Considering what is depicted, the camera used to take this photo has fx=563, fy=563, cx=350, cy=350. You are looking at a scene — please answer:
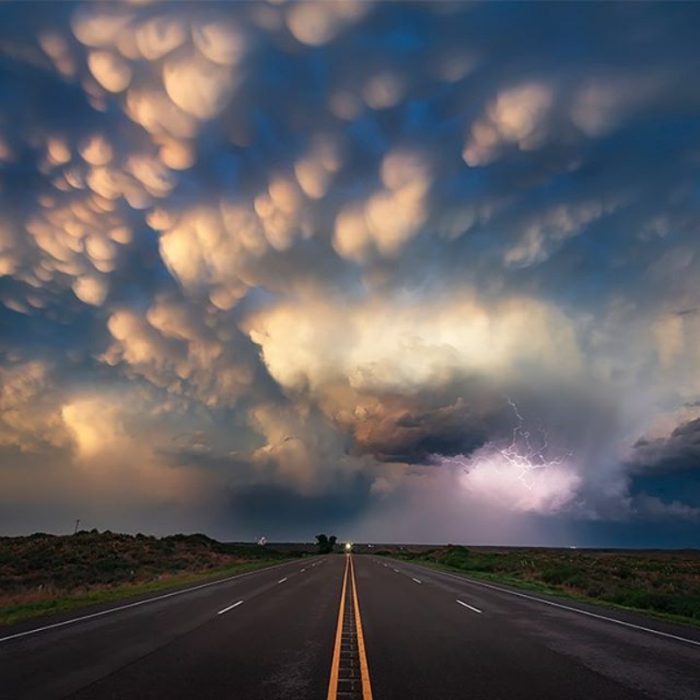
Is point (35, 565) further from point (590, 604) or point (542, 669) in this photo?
point (542, 669)

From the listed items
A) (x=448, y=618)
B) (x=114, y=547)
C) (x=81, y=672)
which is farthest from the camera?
(x=114, y=547)

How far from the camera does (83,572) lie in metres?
37.0

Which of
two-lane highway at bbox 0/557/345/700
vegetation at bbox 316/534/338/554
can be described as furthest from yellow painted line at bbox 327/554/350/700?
vegetation at bbox 316/534/338/554

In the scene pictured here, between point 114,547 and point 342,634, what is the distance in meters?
51.3

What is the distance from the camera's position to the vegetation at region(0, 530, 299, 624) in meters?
19.7

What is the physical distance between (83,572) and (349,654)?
33987 millimetres

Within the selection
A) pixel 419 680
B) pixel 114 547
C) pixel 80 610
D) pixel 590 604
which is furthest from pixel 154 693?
pixel 114 547

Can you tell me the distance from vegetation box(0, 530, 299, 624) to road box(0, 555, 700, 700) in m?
4.67

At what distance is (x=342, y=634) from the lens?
11.6m

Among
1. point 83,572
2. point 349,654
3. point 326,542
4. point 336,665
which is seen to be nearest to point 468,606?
point 349,654

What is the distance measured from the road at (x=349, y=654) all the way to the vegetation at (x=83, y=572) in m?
4.67

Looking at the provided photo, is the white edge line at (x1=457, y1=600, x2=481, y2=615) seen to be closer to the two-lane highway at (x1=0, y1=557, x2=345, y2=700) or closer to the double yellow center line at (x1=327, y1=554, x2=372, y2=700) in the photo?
the double yellow center line at (x1=327, y1=554, x2=372, y2=700)

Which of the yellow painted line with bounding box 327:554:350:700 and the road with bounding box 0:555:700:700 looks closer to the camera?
the yellow painted line with bounding box 327:554:350:700

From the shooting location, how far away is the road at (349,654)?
23.4ft
